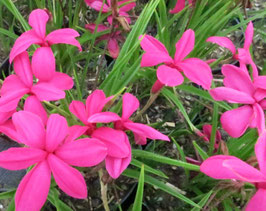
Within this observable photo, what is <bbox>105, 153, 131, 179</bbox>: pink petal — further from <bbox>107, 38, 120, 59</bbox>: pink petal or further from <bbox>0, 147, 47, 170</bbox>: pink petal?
<bbox>107, 38, 120, 59</bbox>: pink petal

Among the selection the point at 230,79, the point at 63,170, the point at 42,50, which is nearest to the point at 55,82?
the point at 42,50

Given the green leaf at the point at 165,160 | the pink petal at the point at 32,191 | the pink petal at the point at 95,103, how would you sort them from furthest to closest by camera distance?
the green leaf at the point at 165,160
the pink petal at the point at 95,103
the pink petal at the point at 32,191

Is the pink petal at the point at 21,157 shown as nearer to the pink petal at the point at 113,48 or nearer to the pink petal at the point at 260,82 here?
the pink petal at the point at 260,82

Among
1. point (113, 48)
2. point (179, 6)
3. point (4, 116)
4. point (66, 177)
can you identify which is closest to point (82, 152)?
point (66, 177)

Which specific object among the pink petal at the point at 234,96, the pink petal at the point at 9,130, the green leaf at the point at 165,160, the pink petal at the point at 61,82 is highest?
the pink petal at the point at 234,96

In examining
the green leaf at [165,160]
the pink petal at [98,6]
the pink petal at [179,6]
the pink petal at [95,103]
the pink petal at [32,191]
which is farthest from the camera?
the pink petal at [179,6]

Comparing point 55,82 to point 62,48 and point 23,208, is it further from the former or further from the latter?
point 62,48

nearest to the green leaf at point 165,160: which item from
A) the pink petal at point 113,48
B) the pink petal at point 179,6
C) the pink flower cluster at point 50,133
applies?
the pink flower cluster at point 50,133
